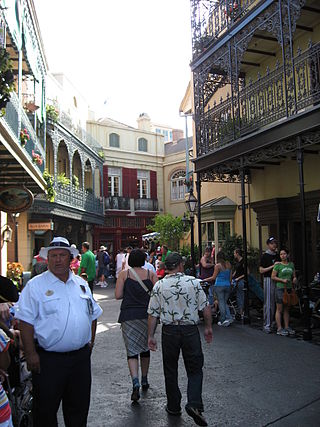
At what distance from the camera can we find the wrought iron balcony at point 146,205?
33.3m

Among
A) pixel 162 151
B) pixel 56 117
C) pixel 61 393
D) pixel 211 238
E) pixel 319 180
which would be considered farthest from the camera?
pixel 162 151

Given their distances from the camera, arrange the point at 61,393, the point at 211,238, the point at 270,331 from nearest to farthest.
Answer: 1. the point at 61,393
2. the point at 270,331
3. the point at 211,238

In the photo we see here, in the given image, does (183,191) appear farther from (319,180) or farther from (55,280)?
(55,280)

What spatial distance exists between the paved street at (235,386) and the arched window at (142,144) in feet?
90.7

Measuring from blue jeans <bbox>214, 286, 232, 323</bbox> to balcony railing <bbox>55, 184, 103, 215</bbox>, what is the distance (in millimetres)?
11934

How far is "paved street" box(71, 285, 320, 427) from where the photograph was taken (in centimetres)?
442

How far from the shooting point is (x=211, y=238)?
15.2 metres

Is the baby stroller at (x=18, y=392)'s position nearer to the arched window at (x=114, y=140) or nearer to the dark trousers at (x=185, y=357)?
the dark trousers at (x=185, y=357)

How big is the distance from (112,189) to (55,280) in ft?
96.8

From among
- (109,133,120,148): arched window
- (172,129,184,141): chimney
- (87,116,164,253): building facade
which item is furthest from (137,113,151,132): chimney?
(109,133,120,148): arched window

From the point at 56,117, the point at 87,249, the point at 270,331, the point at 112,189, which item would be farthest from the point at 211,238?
the point at 112,189

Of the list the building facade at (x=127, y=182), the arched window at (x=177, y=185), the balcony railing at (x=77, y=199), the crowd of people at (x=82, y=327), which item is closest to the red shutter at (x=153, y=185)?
the building facade at (x=127, y=182)

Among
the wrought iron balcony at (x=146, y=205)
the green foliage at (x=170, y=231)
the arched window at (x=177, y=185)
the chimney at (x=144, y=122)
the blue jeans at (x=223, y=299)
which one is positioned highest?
the chimney at (x=144, y=122)

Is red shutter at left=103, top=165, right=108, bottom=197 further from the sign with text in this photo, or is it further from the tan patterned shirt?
the tan patterned shirt
